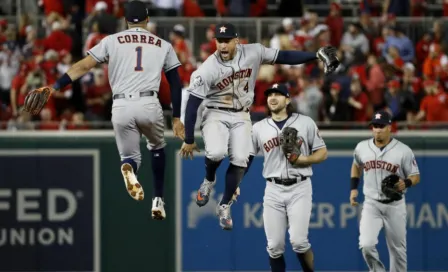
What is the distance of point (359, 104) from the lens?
68.9 feet

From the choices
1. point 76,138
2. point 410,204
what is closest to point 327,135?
point 410,204

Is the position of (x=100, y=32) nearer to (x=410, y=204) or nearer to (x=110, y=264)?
(x=110, y=264)

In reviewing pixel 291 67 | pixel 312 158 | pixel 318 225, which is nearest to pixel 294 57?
pixel 312 158

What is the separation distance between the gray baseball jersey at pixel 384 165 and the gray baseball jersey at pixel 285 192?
1.46 metres

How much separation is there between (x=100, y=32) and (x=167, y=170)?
4.70 meters

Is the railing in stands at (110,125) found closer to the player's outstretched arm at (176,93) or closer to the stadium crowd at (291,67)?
the stadium crowd at (291,67)

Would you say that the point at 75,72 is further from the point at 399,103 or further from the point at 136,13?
the point at 399,103

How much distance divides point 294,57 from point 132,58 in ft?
5.99

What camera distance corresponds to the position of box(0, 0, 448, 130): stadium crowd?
20938mm

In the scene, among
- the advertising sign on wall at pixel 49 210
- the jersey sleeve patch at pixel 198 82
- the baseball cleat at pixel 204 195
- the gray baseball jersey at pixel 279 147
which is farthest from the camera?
the advertising sign on wall at pixel 49 210

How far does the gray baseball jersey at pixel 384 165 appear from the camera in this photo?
17.7 metres

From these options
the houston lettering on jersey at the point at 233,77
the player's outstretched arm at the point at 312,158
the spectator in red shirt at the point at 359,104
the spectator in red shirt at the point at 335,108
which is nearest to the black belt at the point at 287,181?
the player's outstretched arm at the point at 312,158

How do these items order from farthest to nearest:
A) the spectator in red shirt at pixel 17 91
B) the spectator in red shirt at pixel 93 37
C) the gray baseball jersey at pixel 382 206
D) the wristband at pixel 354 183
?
the spectator in red shirt at pixel 93 37 < the spectator in red shirt at pixel 17 91 < the wristband at pixel 354 183 < the gray baseball jersey at pixel 382 206

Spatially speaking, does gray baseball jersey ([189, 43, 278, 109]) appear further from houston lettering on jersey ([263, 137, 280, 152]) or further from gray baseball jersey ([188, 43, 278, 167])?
houston lettering on jersey ([263, 137, 280, 152])
